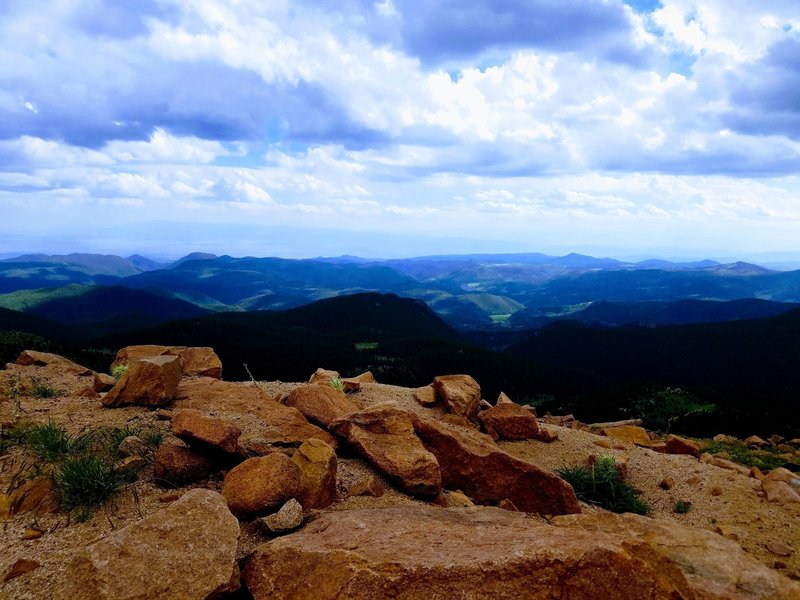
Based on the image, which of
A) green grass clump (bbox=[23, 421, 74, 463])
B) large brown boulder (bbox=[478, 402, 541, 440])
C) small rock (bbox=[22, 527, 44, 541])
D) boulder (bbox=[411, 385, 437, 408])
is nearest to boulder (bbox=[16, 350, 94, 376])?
green grass clump (bbox=[23, 421, 74, 463])

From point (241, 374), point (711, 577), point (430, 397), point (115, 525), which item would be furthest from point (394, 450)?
point (241, 374)

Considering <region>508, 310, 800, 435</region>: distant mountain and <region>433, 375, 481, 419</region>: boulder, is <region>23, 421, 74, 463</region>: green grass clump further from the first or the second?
<region>508, 310, 800, 435</region>: distant mountain

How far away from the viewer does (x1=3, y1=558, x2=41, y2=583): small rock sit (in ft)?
18.3

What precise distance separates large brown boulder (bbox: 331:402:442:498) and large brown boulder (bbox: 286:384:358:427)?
4.79 feet

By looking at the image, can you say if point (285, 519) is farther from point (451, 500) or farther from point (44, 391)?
point (44, 391)

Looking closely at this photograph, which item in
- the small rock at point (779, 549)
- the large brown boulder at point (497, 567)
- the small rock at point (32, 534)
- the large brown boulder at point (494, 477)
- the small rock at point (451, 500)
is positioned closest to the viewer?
the large brown boulder at point (497, 567)

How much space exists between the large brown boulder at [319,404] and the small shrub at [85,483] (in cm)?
548

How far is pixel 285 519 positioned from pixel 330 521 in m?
0.64

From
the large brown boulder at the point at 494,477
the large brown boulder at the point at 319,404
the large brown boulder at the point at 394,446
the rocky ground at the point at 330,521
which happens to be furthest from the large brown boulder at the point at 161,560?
the large brown boulder at the point at 494,477

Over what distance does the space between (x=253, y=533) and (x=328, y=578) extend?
6.42ft

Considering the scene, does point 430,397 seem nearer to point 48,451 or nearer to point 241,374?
point 48,451

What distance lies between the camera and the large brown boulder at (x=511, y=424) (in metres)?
17.5

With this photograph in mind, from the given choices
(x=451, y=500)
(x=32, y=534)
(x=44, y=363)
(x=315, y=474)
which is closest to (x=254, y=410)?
(x=315, y=474)

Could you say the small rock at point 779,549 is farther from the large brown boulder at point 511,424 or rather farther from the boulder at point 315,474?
the boulder at point 315,474
